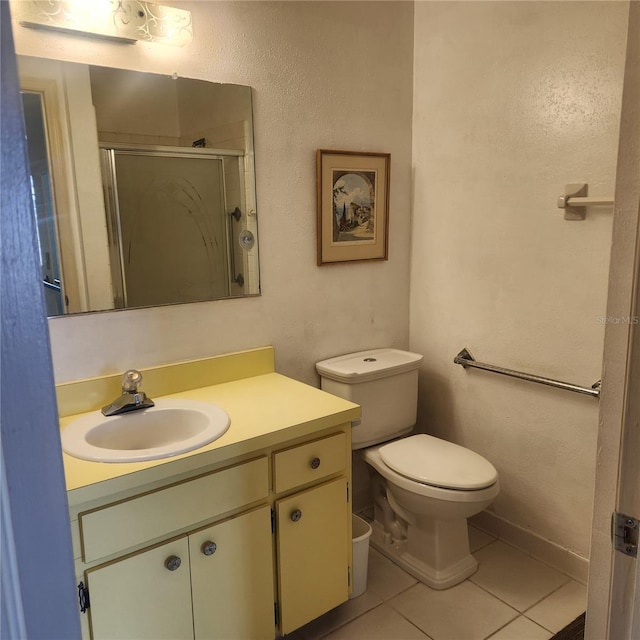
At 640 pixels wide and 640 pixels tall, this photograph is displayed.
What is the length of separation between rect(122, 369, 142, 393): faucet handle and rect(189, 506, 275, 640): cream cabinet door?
490 mm

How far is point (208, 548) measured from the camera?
1483mm

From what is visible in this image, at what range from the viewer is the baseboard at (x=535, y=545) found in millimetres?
2117

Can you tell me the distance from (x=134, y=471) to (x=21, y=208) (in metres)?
0.97

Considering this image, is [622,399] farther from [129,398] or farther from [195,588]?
[129,398]

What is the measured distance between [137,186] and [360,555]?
4.89 feet

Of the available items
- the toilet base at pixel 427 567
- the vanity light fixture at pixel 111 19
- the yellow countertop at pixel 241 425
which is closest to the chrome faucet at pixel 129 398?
the yellow countertop at pixel 241 425

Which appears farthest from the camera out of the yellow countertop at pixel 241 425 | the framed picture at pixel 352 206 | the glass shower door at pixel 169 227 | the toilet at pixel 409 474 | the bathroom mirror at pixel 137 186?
the framed picture at pixel 352 206

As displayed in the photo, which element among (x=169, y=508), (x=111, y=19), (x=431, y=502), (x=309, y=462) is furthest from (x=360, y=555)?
(x=111, y=19)

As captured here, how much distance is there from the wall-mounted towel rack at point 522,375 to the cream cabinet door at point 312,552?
861 mm

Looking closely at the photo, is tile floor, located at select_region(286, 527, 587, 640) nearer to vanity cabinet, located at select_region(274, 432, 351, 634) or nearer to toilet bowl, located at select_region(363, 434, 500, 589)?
toilet bowl, located at select_region(363, 434, 500, 589)

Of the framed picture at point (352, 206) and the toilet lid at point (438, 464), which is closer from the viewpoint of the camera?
the toilet lid at point (438, 464)

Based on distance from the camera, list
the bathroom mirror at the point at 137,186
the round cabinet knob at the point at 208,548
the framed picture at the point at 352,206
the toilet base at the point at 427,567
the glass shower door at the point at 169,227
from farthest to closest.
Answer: the framed picture at the point at 352,206 < the toilet base at the point at 427,567 < the glass shower door at the point at 169,227 < the bathroom mirror at the point at 137,186 < the round cabinet knob at the point at 208,548

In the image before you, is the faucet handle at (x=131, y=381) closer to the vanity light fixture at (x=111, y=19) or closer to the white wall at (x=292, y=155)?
the white wall at (x=292, y=155)

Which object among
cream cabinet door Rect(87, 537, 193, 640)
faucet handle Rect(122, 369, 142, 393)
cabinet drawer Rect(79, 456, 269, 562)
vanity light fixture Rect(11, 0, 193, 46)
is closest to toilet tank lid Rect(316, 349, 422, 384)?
cabinet drawer Rect(79, 456, 269, 562)
